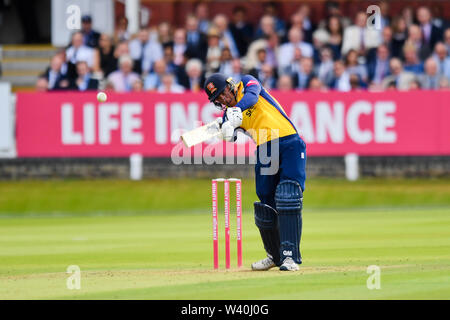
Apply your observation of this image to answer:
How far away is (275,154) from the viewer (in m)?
10.6

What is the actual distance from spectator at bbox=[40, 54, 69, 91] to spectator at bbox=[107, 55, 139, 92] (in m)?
0.96

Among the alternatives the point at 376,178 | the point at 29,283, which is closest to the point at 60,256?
the point at 29,283

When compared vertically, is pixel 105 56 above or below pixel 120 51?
below

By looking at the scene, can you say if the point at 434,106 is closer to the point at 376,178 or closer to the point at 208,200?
the point at 376,178

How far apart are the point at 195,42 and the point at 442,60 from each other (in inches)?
211

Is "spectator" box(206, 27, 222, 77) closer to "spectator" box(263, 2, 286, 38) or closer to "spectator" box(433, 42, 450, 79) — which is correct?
"spectator" box(263, 2, 286, 38)

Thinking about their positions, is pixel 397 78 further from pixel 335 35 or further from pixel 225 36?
pixel 225 36

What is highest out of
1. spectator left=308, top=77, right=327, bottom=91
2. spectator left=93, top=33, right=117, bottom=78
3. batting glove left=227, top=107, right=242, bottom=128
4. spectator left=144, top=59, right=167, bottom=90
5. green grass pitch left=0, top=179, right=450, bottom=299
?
spectator left=93, top=33, right=117, bottom=78

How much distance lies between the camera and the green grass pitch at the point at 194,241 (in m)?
9.70

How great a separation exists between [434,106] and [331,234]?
7638 mm

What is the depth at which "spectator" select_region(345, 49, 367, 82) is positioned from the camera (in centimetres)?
2303

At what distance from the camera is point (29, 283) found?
10.4 meters

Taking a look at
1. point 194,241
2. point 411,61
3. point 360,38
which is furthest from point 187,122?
point 194,241

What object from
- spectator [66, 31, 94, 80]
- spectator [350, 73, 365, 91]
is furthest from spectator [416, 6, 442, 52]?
spectator [66, 31, 94, 80]
